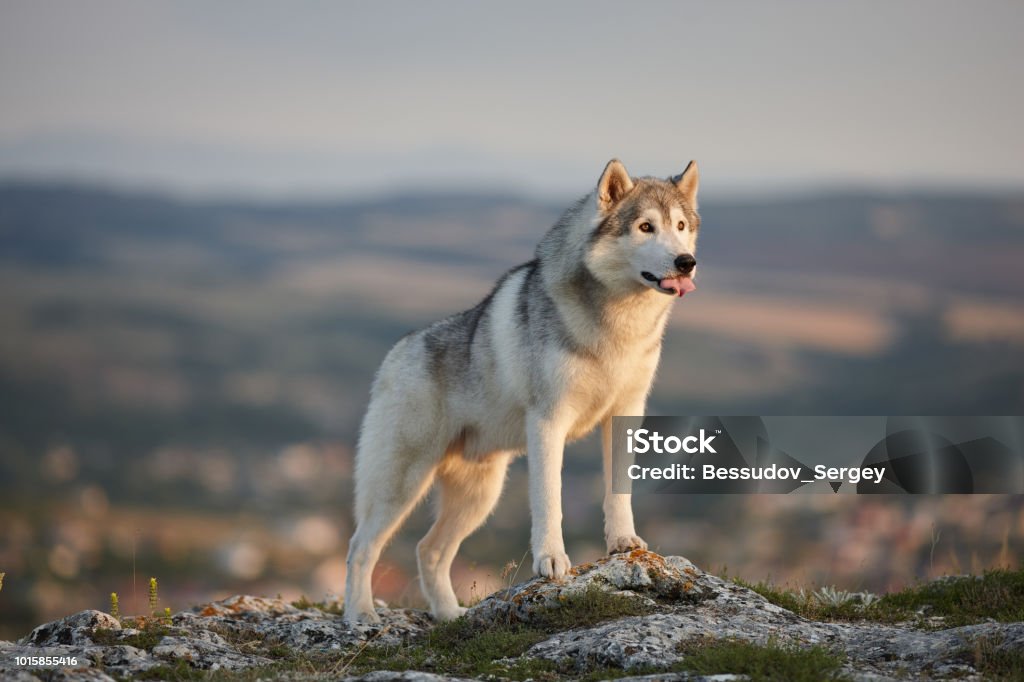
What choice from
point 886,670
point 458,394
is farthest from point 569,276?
point 886,670

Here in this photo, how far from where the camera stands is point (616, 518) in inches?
360

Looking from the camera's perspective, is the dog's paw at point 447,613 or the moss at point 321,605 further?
the moss at point 321,605

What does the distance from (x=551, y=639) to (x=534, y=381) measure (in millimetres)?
2138

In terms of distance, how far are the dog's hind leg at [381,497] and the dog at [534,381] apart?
0.01 m

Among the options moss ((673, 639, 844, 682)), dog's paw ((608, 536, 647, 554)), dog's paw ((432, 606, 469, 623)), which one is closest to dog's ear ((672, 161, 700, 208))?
dog's paw ((608, 536, 647, 554))

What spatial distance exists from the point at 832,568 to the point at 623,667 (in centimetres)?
527

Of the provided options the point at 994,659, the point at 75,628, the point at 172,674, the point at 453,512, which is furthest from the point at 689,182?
the point at 75,628

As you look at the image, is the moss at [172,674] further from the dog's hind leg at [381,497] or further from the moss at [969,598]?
the moss at [969,598]

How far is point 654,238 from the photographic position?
338 inches

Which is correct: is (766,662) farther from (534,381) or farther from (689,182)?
(689,182)

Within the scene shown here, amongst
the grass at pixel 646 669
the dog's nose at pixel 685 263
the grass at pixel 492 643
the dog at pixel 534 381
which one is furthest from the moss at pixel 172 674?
the dog's nose at pixel 685 263

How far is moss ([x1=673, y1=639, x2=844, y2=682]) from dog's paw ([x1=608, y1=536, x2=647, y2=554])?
6.76 feet

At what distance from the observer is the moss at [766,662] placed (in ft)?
21.5

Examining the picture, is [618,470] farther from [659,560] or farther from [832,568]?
[832,568]
